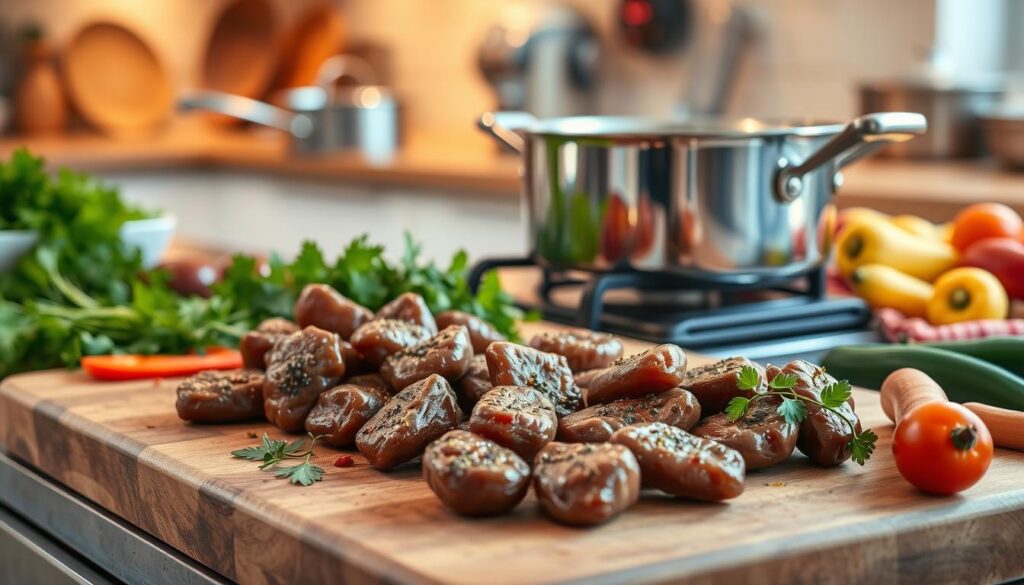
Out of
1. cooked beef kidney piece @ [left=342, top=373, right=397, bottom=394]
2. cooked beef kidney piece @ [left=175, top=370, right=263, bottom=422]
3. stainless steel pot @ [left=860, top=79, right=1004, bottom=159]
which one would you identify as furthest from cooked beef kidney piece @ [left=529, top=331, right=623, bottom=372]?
stainless steel pot @ [left=860, top=79, right=1004, bottom=159]

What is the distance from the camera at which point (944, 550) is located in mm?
880

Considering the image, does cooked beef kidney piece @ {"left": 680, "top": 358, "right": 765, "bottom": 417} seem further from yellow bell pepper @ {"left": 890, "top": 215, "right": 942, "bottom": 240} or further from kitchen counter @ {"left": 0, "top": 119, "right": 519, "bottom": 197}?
kitchen counter @ {"left": 0, "top": 119, "right": 519, "bottom": 197}

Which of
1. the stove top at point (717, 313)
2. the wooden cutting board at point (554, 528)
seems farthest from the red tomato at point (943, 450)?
the stove top at point (717, 313)

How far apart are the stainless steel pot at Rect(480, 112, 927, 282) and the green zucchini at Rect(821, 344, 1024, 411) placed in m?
0.22

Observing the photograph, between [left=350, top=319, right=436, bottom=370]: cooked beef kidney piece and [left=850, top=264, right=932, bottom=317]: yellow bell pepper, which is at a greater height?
[left=350, top=319, right=436, bottom=370]: cooked beef kidney piece

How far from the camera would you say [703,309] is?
5.47 feet

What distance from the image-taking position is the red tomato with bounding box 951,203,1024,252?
173 centimetres

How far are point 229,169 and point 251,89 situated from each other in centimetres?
66

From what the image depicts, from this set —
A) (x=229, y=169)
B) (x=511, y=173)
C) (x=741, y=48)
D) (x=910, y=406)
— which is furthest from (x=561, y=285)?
(x=229, y=169)

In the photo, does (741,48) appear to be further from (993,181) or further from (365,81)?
(365,81)

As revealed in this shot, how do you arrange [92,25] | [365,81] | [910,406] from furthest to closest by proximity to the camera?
[92,25] → [365,81] → [910,406]

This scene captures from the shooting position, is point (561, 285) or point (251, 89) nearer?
point (561, 285)

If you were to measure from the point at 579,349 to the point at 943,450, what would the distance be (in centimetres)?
39

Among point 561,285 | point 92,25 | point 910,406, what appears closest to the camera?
point 910,406
